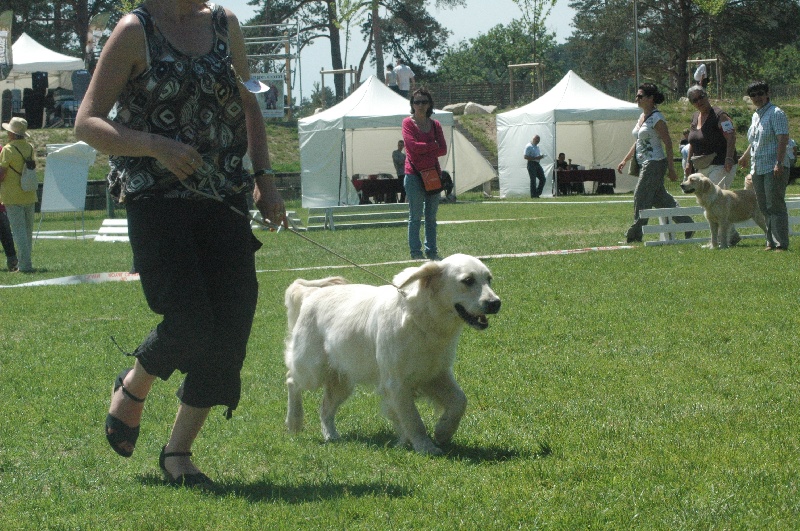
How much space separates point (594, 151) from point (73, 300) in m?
Result: 27.8

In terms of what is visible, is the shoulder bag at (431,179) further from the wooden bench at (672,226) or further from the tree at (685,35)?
the tree at (685,35)

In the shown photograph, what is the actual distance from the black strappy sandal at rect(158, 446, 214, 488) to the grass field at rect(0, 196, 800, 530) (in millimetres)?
85

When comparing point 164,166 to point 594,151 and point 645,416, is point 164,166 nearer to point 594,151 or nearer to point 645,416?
point 645,416

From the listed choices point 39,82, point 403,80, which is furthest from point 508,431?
point 39,82

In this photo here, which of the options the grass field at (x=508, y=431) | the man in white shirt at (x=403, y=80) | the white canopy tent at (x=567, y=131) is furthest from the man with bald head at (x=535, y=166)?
the grass field at (x=508, y=431)

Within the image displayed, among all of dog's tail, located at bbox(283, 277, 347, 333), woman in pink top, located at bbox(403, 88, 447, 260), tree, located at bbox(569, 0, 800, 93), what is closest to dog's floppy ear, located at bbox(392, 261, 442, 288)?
dog's tail, located at bbox(283, 277, 347, 333)

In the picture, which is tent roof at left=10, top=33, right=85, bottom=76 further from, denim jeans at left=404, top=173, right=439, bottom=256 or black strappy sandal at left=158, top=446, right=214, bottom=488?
black strappy sandal at left=158, top=446, right=214, bottom=488

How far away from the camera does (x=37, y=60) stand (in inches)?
1526

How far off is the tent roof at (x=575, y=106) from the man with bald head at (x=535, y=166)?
3.08 ft

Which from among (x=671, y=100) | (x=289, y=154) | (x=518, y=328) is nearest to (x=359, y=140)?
(x=289, y=154)

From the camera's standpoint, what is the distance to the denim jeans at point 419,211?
12.7m

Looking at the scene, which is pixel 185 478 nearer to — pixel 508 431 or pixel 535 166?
pixel 508 431

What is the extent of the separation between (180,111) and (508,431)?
2149 mm

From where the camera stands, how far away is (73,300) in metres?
10.3
